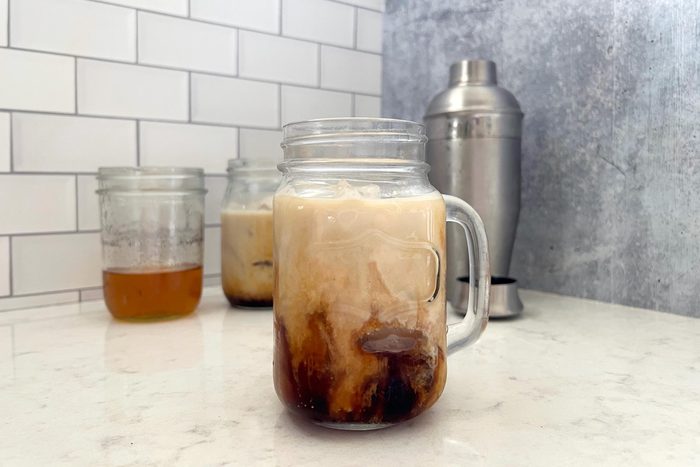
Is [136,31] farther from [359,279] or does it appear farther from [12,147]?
[359,279]

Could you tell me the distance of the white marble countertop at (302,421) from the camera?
458 millimetres

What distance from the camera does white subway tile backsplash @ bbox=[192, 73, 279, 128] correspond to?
1107 mm

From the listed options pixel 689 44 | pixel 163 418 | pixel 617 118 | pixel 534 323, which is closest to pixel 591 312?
pixel 534 323

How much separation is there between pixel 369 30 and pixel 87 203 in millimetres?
683

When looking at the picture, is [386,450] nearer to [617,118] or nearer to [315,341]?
[315,341]

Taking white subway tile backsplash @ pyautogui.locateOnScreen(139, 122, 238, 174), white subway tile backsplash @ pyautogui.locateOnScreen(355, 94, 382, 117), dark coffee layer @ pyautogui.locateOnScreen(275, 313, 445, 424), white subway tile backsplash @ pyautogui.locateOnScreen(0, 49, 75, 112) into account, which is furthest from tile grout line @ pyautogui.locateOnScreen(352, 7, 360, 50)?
dark coffee layer @ pyautogui.locateOnScreen(275, 313, 445, 424)

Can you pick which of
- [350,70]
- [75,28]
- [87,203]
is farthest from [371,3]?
[87,203]

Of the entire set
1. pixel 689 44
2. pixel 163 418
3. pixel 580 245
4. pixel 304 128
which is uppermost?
pixel 689 44

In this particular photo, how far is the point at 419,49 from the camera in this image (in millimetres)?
1262

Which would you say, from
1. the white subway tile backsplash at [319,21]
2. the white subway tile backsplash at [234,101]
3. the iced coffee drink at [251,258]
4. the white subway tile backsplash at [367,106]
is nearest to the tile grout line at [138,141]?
the white subway tile backsplash at [234,101]

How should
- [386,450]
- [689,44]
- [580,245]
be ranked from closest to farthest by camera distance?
1. [386,450]
2. [689,44]
3. [580,245]

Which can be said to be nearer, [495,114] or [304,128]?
[304,128]

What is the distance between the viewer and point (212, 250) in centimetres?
114

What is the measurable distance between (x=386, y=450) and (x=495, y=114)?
0.60 metres
